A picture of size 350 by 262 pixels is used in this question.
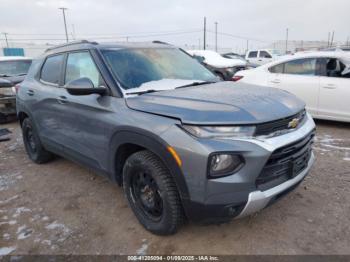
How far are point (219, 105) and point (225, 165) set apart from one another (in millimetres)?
508

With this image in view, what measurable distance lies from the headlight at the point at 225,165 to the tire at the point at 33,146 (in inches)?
129

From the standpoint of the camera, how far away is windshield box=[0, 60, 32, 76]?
8797 mm

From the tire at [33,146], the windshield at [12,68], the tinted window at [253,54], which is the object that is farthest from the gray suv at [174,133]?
the tinted window at [253,54]

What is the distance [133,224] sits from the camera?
3.04m

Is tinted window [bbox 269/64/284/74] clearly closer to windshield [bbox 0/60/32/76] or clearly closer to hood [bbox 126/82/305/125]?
hood [bbox 126/82/305/125]

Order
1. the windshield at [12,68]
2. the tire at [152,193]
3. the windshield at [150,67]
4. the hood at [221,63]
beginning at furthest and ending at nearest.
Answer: the hood at [221,63]
the windshield at [12,68]
the windshield at [150,67]
the tire at [152,193]

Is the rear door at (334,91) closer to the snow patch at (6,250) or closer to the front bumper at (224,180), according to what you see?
the front bumper at (224,180)

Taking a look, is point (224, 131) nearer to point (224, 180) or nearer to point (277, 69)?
point (224, 180)

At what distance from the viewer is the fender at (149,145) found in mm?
2314

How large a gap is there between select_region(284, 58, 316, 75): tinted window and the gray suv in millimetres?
3453

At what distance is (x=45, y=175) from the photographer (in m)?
4.41

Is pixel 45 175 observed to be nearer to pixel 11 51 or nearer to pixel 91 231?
pixel 91 231

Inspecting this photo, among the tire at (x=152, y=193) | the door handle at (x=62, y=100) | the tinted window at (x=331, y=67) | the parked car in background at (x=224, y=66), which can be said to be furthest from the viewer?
the parked car in background at (x=224, y=66)

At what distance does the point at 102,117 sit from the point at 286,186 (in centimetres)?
181
